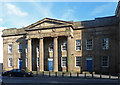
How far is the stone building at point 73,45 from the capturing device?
2228 centimetres

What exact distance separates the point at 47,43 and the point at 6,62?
12.2 m

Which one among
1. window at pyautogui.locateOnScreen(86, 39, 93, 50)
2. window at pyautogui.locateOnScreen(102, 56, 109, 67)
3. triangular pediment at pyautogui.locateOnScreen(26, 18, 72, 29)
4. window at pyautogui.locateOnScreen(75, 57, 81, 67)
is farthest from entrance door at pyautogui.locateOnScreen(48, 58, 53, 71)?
window at pyautogui.locateOnScreen(102, 56, 109, 67)

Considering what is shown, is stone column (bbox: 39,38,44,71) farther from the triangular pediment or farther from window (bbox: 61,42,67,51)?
window (bbox: 61,42,67,51)

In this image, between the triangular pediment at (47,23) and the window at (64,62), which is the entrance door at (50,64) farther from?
the triangular pediment at (47,23)

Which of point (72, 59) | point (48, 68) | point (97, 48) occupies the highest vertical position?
point (97, 48)

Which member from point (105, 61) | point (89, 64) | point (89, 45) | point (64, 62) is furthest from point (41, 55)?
point (105, 61)

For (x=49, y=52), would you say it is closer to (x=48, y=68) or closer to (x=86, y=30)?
(x=48, y=68)

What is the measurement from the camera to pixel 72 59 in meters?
24.1

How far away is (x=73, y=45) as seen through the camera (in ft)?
80.2

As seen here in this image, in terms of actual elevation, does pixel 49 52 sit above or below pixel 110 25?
below

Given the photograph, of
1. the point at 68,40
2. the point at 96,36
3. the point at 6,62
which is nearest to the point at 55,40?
the point at 68,40

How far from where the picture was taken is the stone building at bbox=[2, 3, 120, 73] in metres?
22.3

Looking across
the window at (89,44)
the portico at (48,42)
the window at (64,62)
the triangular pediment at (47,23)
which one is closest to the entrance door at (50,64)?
the portico at (48,42)

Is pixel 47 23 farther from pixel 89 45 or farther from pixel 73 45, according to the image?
pixel 89 45
